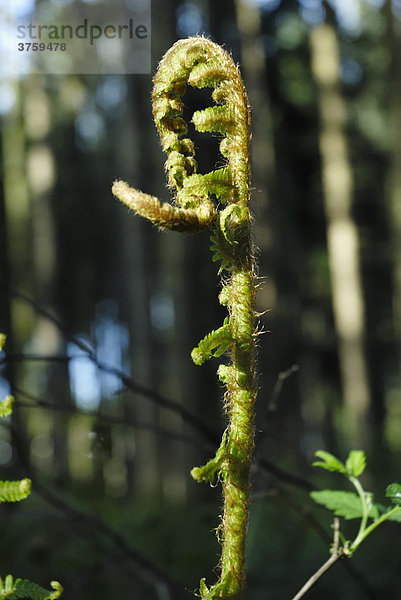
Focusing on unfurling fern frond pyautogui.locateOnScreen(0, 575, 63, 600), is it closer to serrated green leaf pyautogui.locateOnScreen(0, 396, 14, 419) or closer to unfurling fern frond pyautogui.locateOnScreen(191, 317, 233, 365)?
serrated green leaf pyautogui.locateOnScreen(0, 396, 14, 419)

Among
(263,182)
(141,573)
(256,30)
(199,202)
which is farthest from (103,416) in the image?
(256,30)

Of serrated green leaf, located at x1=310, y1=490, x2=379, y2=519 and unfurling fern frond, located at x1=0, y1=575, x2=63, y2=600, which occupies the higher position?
unfurling fern frond, located at x1=0, y1=575, x2=63, y2=600

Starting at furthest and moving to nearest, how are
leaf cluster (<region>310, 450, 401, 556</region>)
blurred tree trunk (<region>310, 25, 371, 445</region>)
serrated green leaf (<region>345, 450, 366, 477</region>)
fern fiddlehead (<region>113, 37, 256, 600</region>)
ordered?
1. blurred tree trunk (<region>310, 25, 371, 445</region>)
2. serrated green leaf (<region>345, 450, 366, 477</region>)
3. leaf cluster (<region>310, 450, 401, 556</region>)
4. fern fiddlehead (<region>113, 37, 256, 600</region>)

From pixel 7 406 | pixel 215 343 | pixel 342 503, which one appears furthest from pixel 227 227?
pixel 342 503

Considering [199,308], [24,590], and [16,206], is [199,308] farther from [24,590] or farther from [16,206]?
[16,206]

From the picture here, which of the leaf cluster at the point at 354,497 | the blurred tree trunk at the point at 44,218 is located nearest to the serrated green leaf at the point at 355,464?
the leaf cluster at the point at 354,497

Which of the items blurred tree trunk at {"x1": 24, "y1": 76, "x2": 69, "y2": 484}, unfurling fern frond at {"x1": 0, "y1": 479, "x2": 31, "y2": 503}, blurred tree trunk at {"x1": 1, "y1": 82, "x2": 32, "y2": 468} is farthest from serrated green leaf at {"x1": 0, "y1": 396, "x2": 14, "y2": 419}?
blurred tree trunk at {"x1": 1, "y1": 82, "x2": 32, "y2": 468}

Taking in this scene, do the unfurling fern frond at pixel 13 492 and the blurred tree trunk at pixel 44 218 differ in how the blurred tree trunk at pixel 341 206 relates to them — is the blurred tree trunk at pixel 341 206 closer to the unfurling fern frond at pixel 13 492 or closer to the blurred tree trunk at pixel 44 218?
the blurred tree trunk at pixel 44 218
